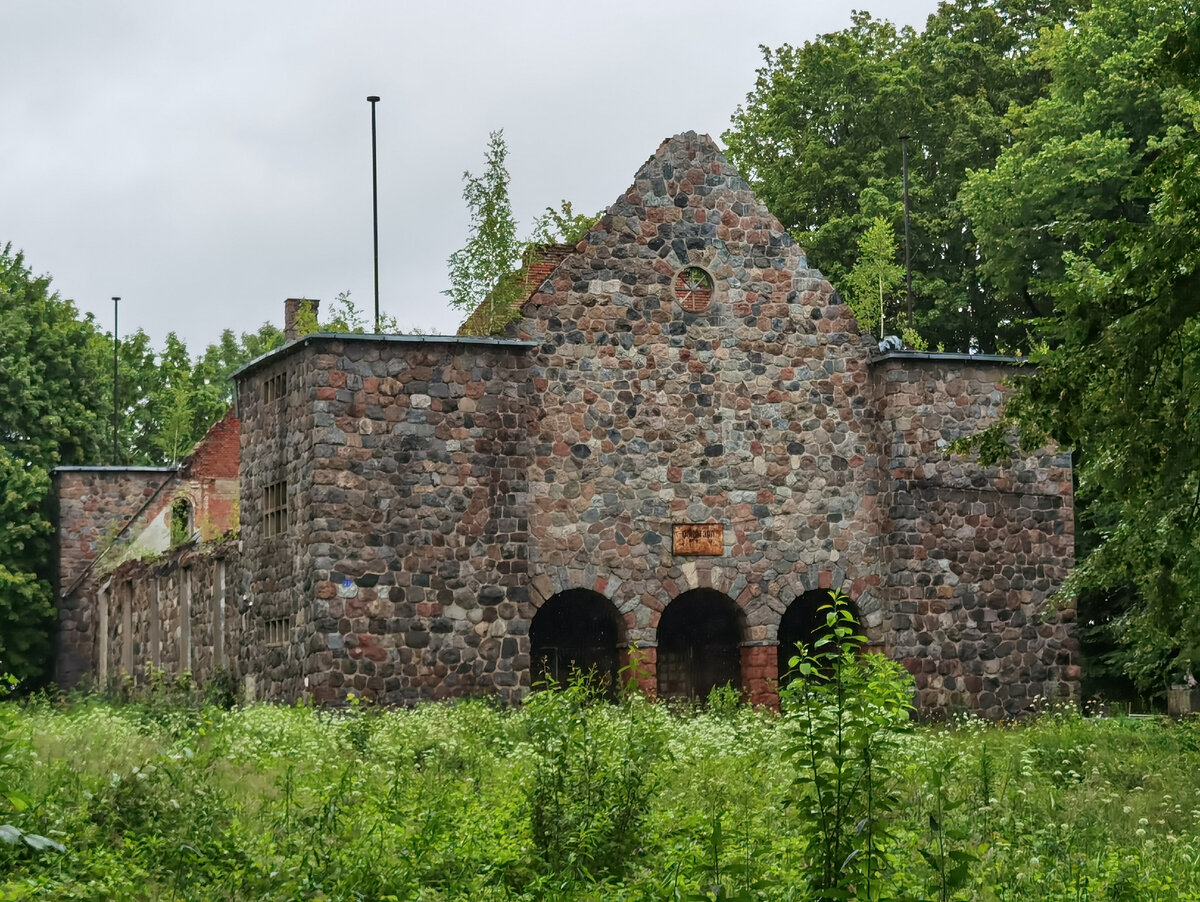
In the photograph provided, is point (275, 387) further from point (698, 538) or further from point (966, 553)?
point (966, 553)

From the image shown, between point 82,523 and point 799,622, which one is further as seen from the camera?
point 82,523

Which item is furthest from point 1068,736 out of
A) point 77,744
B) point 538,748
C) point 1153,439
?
point 77,744

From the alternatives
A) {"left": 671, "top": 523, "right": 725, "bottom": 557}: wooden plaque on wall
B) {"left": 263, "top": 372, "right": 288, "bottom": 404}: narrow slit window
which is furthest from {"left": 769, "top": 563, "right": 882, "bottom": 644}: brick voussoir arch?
{"left": 263, "top": 372, "right": 288, "bottom": 404}: narrow slit window

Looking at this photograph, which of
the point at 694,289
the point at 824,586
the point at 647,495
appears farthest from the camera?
the point at 694,289

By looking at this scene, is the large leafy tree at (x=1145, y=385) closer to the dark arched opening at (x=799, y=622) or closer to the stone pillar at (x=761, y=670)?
the stone pillar at (x=761, y=670)

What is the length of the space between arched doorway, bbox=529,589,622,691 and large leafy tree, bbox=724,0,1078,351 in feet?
42.4

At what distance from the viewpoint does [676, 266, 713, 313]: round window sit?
24531mm

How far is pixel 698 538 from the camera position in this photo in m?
23.9

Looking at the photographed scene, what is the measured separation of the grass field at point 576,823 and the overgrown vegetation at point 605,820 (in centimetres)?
3

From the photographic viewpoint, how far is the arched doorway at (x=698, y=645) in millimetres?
26000

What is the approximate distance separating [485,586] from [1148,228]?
38.4 ft

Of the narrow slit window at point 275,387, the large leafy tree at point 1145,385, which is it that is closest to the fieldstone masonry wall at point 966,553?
the large leafy tree at point 1145,385

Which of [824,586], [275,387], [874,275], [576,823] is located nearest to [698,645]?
[824,586]

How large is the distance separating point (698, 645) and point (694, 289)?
5.64 metres
